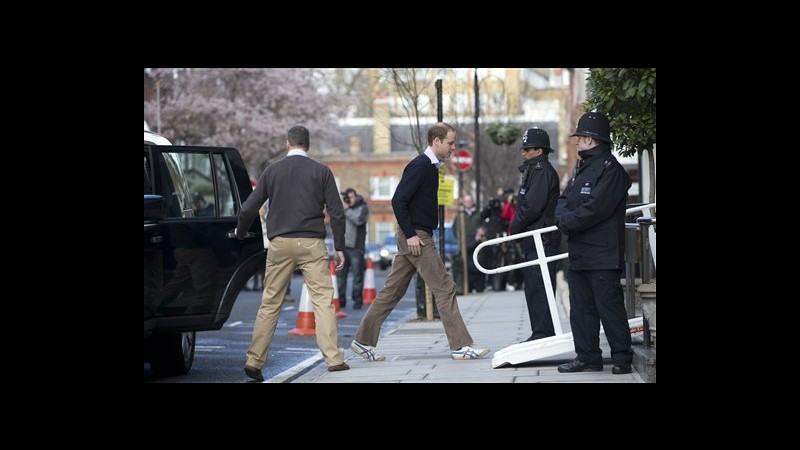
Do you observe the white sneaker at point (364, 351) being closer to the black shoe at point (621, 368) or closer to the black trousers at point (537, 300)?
the black trousers at point (537, 300)

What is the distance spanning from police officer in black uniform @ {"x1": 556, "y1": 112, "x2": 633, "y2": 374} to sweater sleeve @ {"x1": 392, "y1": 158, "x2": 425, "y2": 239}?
165 centimetres

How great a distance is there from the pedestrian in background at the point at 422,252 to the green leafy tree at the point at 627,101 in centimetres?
189

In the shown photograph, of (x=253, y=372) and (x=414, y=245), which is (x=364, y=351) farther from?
(x=253, y=372)

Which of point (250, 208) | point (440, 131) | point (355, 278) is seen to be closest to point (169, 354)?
point (250, 208)

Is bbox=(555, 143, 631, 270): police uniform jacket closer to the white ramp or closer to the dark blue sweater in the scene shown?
the white ramp

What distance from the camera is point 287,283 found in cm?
1022

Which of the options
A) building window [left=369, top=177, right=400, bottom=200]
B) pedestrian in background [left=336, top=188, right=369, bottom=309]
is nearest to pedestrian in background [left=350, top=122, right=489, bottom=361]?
pedestrian in background [left=336, top=188, right=369, bottom=309]

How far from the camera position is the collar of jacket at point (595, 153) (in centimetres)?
923

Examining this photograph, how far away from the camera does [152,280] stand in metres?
9.41

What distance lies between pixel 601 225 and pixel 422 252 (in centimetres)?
205

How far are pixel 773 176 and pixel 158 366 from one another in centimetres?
539

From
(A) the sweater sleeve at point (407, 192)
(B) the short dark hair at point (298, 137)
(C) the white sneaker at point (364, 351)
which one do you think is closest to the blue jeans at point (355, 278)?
(C) the white sneaker at point (364, 351)

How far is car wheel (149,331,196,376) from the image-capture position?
35.0ft

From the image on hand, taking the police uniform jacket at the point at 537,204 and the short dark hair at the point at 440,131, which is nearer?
the police uniform jacket at the point at 537,204
